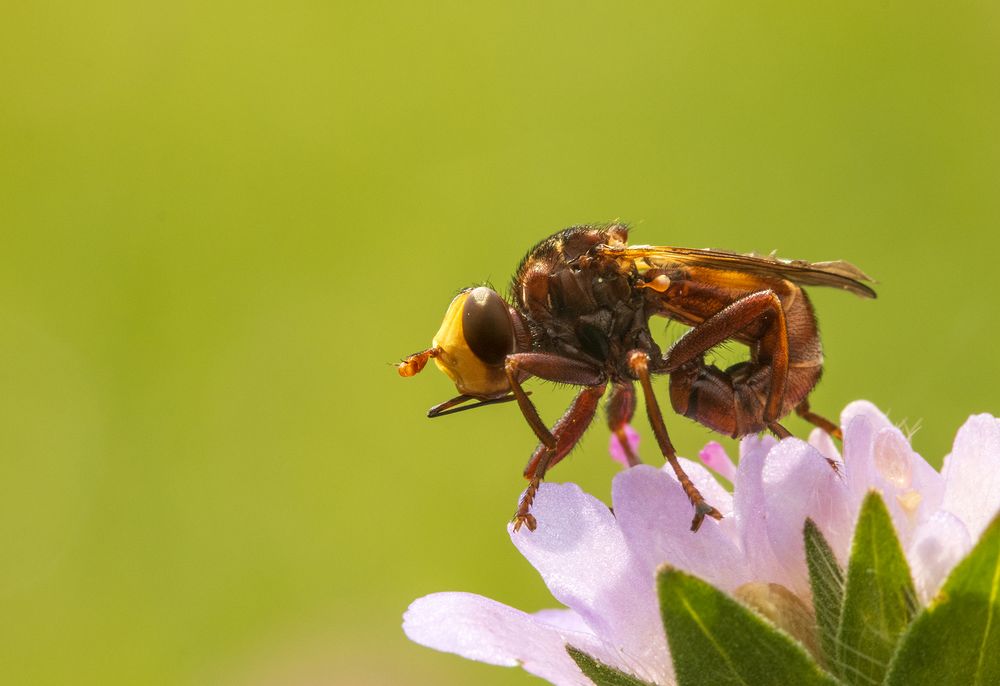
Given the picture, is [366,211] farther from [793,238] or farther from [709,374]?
[709,374]

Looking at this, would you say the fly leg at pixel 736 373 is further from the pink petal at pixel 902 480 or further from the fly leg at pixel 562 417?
the pink petal at pixel 902 480

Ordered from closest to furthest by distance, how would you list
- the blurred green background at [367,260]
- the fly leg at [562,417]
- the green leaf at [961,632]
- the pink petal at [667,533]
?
the green leaf at [961,632] → the pink petal at [667,533] → the fly leg at [562,417] → the blurred green background at [367,260]

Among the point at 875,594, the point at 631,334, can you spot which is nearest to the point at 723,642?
the point at 875,594

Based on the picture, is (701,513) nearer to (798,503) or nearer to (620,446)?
(798,503)

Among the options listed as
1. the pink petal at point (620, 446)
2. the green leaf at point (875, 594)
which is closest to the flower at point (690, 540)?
the green leaf at point (875, 594)

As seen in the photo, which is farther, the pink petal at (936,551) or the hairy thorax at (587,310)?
the hairy thorax at (587,310)

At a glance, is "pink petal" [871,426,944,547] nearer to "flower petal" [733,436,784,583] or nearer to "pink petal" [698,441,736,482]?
"flower petal" [733,436,784,583]

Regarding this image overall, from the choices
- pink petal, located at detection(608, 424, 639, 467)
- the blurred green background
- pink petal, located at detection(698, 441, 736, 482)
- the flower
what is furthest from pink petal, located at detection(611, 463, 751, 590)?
the blurred green background

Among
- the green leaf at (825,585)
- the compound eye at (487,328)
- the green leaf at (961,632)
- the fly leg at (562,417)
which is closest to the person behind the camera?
the green leaf at (961,632)
